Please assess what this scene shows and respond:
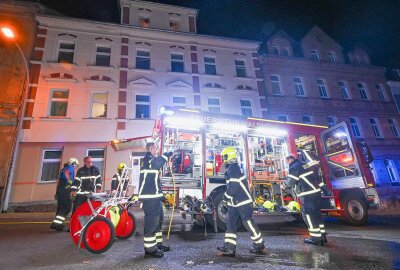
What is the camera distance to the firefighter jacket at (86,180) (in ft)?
20.3

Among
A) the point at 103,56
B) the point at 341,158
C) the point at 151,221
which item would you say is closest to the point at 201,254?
the point at 151,221

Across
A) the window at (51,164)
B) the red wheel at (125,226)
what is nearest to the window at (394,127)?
the red wheel at (125,226)

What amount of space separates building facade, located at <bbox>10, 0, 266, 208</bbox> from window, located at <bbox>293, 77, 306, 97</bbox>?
3.29 metres

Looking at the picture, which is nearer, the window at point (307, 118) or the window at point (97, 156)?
the window at point (97, 156)

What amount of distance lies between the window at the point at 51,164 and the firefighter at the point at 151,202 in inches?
399

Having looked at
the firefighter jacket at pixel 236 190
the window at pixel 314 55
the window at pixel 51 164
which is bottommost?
the firefighter jacket at pixel 236 190

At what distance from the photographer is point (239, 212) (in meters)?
4.38

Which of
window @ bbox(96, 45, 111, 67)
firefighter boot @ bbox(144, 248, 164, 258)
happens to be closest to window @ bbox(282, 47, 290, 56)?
window @ bbox(96, 45, 111, 67)

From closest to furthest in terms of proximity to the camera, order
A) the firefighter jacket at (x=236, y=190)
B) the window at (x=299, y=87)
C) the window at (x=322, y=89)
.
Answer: the firefighter jacket at (x=236, y=190), the window at (x=299, y=87), the window at (x=322, y=89)

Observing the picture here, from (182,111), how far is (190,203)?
2553 millimetres

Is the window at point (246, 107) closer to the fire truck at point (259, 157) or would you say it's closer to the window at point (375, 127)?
the fire truck at point (259, 157)

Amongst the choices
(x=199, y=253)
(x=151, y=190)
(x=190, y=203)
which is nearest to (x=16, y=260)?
(x=151, y=190)

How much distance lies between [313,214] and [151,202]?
3403 millimetres

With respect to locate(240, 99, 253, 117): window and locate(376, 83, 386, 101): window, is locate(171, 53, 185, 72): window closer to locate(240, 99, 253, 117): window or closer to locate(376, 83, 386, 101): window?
locate(240, 99, 253, 117): window
